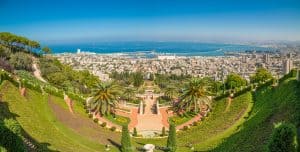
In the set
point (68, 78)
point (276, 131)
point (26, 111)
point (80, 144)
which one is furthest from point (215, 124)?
point (68, 78)

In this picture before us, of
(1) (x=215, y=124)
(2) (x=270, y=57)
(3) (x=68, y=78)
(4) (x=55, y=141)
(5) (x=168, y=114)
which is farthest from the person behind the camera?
(2) (x=270, y=57)

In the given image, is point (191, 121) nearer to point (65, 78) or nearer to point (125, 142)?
point (125, 142)

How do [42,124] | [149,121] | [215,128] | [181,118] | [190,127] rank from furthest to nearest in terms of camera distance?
[149,121], [181,118], [190,127], [215,128], [42,124]

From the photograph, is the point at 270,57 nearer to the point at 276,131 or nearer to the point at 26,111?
the point at 26,111

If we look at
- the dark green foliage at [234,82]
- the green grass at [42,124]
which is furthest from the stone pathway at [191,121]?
the dark green foliage at [234,82]

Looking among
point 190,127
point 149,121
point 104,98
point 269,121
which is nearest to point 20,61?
point 104,98

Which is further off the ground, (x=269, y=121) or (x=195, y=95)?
(x=269, y=121)

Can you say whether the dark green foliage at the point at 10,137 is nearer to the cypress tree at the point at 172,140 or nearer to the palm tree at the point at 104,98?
the cypress tree at the point at 172,140
